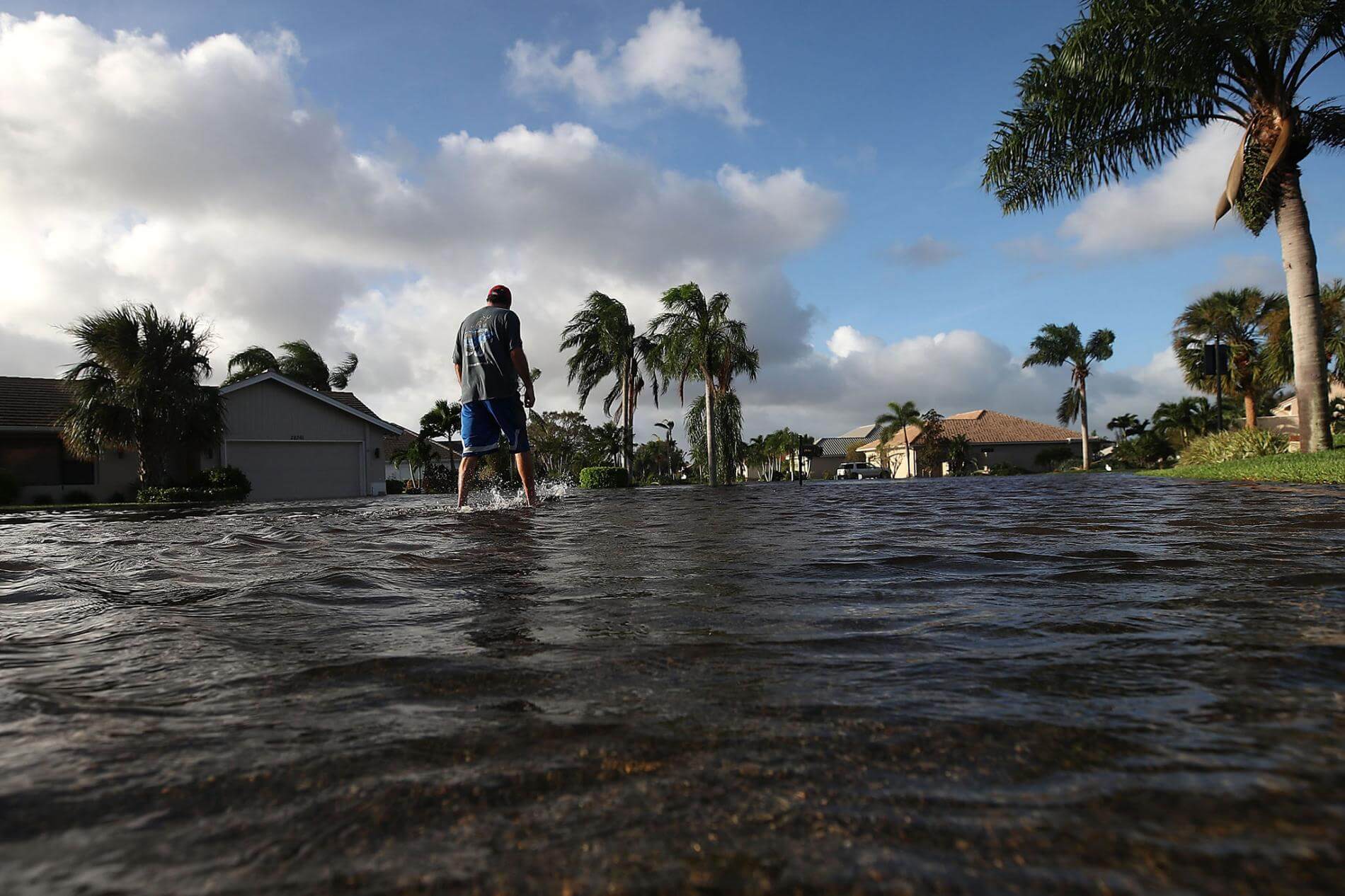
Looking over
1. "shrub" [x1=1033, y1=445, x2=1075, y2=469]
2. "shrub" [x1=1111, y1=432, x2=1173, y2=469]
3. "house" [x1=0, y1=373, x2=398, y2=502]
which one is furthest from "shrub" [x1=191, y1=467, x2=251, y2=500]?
"shrub" [x1=1033, y1=445, x2=1075, y2=469]

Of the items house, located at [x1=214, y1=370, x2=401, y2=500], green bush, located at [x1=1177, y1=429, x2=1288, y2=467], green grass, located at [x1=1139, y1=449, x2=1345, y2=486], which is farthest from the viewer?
house, located at [x1=214, y1=370, x2=401, y2=500]

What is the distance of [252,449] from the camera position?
23.4m

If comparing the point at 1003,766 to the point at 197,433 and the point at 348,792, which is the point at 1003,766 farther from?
the point at 197,433

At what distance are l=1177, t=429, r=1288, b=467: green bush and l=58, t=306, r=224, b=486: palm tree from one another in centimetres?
2423

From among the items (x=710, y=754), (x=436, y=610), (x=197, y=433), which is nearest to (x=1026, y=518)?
(x=436, y=610)

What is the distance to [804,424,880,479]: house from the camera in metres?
78.8

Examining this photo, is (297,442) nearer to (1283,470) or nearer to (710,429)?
(710,429)

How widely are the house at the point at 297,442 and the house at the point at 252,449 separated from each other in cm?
2

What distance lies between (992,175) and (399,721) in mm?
17519

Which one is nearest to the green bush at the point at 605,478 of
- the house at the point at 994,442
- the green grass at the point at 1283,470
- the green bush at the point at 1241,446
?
the green bush at the point at 1241,446

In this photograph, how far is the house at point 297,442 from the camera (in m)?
23.2

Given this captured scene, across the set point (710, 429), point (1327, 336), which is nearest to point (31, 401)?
point (710, 429)

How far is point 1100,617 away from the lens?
208cm

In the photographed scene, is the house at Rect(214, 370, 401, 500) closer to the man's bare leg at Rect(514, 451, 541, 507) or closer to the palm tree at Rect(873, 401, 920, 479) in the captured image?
the man's bare leg at Rect(514, 451, 541, 507)
